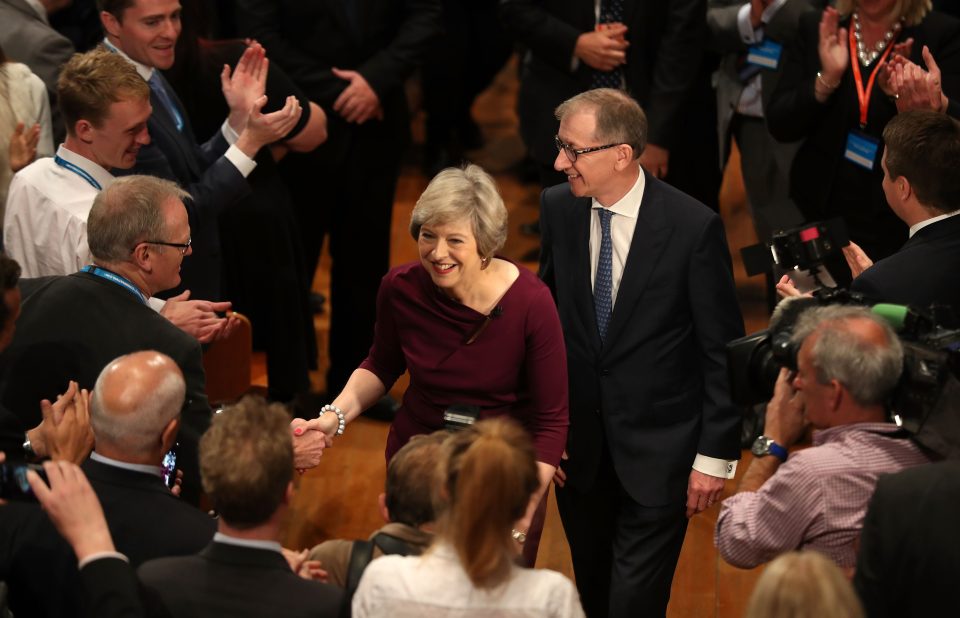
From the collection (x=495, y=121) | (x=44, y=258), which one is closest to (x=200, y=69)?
(x=44, y=258)

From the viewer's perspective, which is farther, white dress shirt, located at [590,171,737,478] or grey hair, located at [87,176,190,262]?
white dress shirt, located at [590,171,737,478]

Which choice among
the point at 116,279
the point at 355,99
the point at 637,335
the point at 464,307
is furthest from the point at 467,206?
the point at 355,99

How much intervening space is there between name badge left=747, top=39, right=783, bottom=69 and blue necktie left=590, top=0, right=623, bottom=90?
556 millimetres

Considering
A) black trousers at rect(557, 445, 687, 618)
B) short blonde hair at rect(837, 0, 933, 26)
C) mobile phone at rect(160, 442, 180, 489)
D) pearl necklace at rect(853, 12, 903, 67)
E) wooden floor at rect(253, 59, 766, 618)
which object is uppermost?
short blonde hair at rect(837, 0, 933, 26)

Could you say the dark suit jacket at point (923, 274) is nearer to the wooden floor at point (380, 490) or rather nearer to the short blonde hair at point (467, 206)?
the short blonde hair at point (467, 206)

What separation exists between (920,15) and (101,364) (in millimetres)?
2893

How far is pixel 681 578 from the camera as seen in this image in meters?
4.37

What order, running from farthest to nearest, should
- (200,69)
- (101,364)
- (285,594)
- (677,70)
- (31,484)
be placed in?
(677,70), (200,69), (101,364), (31,484), (285,594)

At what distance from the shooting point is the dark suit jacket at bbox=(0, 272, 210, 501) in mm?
3293

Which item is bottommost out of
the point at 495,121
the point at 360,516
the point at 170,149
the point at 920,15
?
the point at 360,516

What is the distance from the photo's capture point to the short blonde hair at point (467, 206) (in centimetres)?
323

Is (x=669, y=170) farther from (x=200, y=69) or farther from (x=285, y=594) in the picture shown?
(x=285, y=594)

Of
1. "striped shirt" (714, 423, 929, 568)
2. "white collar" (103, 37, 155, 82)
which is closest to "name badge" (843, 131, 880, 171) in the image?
"striped shirt" (714, 423, 929, 568)

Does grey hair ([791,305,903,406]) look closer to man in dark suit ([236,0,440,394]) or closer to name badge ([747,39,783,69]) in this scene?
name badge ([747,39,783,69])
